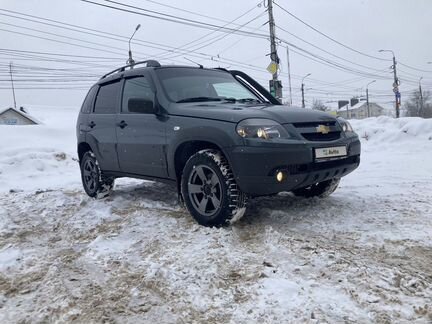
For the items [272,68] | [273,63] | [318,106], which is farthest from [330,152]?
[318,106]

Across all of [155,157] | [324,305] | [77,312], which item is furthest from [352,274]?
[155,157]

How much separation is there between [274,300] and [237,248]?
3.02 ft

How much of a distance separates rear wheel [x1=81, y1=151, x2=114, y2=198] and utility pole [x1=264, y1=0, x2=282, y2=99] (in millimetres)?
12564

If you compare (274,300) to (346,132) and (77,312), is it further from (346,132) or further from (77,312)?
(346,132)

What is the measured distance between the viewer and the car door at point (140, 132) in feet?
14.8

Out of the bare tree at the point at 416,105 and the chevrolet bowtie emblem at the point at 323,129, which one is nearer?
the chevrolet bowtie emblem at the point at 323,129

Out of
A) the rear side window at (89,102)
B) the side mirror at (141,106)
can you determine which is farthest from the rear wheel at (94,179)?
the side mirror at (141,106)

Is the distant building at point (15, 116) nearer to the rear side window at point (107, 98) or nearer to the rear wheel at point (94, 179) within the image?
the rear wheel at point (94, 179)

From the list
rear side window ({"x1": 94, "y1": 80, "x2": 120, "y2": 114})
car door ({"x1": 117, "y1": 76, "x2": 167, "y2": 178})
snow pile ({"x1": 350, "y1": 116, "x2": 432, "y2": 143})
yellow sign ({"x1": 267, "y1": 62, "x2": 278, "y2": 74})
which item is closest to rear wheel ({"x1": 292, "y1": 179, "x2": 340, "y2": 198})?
car door ({"x1": 117, "y1": 76, "x2": 167, "y2": 178})

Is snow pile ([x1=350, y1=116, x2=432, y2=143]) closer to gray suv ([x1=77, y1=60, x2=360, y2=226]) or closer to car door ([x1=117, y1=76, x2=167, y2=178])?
gray suv ([x1=77, y1=60, x2=360, y2=226])

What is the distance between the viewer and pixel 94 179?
5.83 metres

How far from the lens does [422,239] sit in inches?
132

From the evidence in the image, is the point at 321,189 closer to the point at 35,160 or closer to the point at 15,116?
the point at 35,160

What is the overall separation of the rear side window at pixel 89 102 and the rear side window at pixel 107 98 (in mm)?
156
